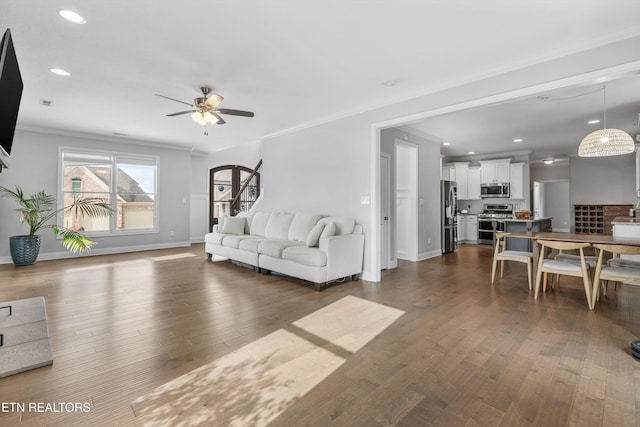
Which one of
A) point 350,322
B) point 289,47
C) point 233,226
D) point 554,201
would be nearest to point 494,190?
point 554,201

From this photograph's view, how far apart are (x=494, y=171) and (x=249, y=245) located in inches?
292

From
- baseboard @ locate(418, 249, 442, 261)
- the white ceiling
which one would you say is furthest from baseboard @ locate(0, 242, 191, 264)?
baseboard @ locate(418, 249, 442, 261)

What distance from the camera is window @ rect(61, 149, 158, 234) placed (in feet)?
22.0

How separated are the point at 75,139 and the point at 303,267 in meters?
5.99

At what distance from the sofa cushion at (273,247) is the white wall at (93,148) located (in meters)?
4.21

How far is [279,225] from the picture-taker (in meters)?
5.68

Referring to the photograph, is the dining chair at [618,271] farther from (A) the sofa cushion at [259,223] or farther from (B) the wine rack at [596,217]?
(B) the wine rack at [596,217]

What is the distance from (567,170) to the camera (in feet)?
34.2

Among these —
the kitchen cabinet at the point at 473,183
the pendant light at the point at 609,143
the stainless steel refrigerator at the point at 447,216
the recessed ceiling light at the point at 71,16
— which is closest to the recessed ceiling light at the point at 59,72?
the recessed ceiling light at the point at 71,16

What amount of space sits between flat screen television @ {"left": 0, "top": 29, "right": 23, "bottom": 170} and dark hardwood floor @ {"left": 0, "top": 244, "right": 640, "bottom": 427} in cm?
167

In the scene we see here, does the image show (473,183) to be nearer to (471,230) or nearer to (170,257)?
(471,230)

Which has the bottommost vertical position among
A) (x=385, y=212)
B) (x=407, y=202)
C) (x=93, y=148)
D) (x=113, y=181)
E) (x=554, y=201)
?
(x=385, y=212)

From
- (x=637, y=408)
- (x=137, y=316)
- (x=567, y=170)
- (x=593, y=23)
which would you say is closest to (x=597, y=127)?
(x=593, y=23)

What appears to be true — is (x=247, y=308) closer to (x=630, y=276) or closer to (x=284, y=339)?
(x=284, y=339)
